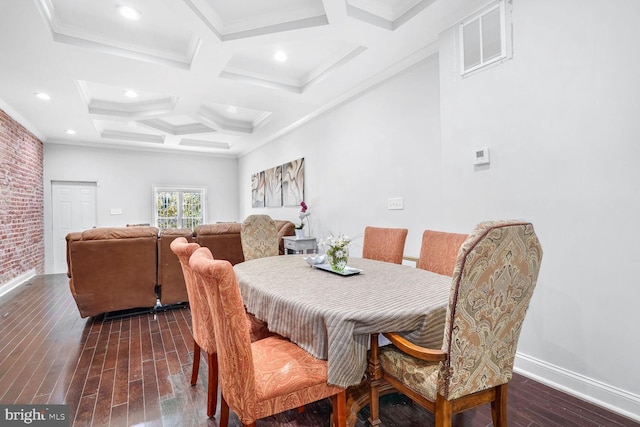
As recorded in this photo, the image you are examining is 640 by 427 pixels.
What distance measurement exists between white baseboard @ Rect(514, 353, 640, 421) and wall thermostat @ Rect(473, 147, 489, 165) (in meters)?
1.40

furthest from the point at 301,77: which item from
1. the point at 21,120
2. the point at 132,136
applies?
the point at 21,120

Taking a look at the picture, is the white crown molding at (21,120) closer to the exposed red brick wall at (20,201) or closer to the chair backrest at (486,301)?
the exposed red brick wall at (20,201)

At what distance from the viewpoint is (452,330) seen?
109 cm

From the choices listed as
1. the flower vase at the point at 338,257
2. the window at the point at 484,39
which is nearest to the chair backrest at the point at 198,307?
the flower vase at the point at 338,257

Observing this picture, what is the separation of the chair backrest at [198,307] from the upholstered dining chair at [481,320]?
0.91m

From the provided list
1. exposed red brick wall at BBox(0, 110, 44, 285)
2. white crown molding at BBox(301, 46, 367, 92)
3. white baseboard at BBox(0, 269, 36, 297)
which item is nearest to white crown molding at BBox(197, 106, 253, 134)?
white crown molding at BBox(301, 46, 367, 92)

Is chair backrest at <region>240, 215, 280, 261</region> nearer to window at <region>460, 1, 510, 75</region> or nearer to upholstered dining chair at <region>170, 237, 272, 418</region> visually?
upholstered dining chair at <region>170, 237, 272, 418</region>

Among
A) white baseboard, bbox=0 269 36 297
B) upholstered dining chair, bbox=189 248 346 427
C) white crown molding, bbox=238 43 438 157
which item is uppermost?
white crown molding, bbox=238 43 438 157

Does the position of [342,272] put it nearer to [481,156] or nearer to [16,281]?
[481,156]

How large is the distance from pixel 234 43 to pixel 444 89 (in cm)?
191

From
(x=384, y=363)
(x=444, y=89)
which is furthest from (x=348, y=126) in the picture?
(x=384, y=363)

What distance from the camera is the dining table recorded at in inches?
49.4

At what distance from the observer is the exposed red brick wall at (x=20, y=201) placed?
4379 mm

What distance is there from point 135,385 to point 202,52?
283 centimetres
